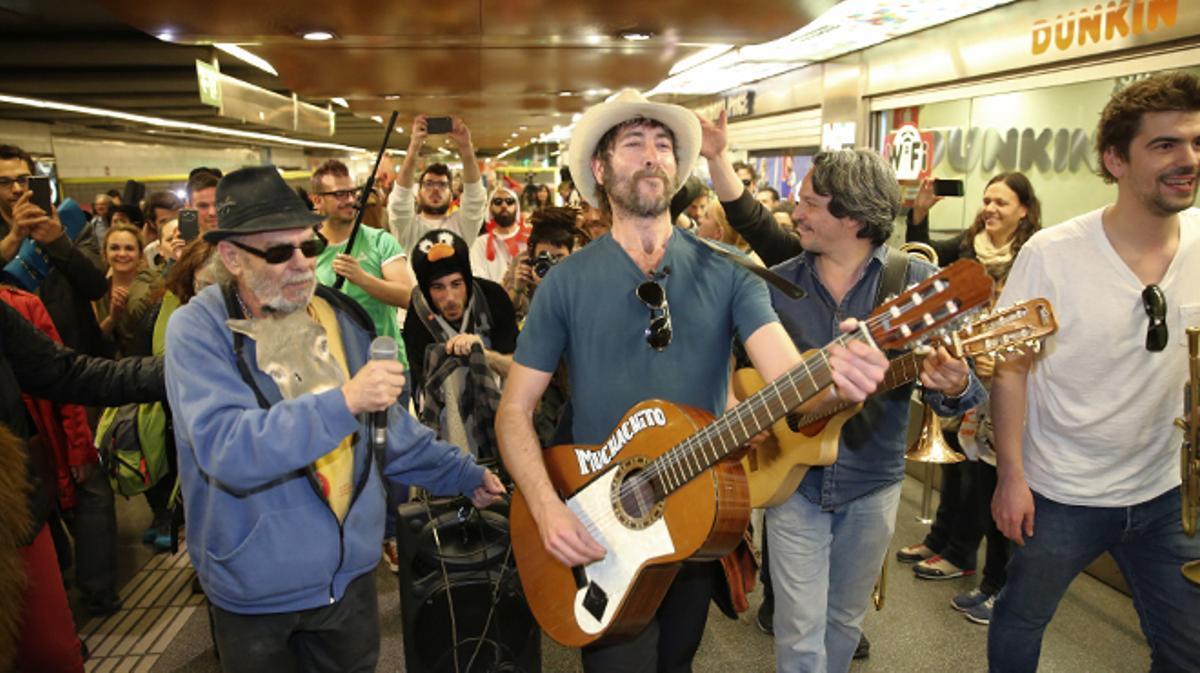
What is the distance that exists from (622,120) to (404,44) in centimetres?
315

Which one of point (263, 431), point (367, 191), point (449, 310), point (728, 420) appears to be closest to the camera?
point (263, 431)

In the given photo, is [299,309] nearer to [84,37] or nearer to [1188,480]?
[1188,480]

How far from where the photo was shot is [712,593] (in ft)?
7.45

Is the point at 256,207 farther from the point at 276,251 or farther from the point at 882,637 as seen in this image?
the point at 882,637

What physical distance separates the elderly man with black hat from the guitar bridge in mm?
590

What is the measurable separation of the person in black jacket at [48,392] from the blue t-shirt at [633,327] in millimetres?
1375

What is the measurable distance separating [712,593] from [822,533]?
1.45 ft

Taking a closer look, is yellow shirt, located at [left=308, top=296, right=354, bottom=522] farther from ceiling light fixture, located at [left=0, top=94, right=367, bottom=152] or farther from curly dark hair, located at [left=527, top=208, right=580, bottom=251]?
ceiling light fixture, located at [left=0, top=94, right=367, bottom=152]

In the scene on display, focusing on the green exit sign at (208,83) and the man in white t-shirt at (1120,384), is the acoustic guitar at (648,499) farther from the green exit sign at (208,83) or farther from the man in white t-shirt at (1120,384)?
the green exit sign at (208,83)

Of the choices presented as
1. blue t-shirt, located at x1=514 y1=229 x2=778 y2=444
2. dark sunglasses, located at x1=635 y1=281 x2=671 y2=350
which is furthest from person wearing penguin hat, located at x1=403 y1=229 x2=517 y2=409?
dark sunglasses, located at x1=635 y1=281 x2=671 y2=350

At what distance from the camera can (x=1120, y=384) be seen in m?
2.21

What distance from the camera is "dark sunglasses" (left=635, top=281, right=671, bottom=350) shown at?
→ 2.03 metres

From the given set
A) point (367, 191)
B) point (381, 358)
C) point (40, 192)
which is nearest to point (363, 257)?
point (367, 191)

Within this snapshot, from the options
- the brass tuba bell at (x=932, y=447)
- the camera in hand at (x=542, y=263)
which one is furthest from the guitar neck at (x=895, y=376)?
the camera in hand at (x=542, y=263)
